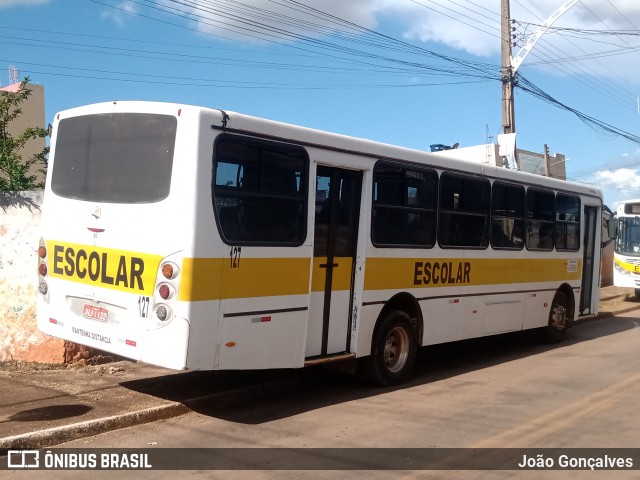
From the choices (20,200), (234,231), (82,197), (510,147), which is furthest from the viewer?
(510,147)

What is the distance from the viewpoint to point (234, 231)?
6.40 m

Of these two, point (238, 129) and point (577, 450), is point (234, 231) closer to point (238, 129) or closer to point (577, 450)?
point (238, 129)

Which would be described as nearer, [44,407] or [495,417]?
Result: [44,407]

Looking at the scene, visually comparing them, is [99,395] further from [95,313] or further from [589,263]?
[589,263]

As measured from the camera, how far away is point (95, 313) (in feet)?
21.9

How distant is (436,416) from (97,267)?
3837mm

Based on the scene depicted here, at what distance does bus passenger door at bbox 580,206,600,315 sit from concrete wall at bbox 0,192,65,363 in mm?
10107

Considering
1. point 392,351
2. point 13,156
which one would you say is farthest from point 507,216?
point 13,156

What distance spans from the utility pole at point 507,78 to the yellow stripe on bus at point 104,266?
14.6 meters

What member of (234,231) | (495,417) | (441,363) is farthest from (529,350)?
(234,231)

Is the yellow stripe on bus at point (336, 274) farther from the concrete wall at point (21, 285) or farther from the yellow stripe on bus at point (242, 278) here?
the concrete wall at point (21, 285)

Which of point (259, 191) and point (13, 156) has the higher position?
point (13, 156)

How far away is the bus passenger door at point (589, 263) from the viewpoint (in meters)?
13.6

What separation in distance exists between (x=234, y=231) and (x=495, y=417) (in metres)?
3.43
